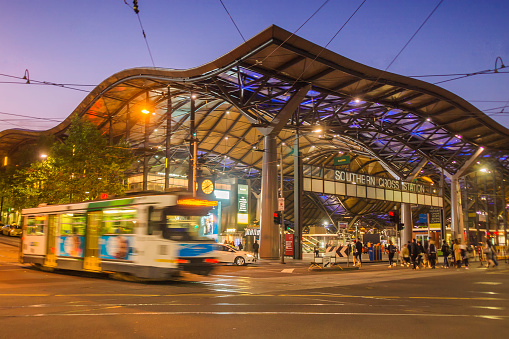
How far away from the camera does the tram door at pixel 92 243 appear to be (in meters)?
17.5

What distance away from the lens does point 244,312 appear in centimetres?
950

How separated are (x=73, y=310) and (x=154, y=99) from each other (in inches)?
1349

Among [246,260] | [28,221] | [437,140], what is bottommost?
[246,260]

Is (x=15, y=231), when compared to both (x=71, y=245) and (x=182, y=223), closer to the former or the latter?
(x=71, y=245)

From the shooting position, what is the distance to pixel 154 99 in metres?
41.9

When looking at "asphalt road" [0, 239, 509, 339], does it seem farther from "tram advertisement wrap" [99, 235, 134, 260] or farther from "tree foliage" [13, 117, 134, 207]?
"tree foliage" [13, 117, 134, 207]

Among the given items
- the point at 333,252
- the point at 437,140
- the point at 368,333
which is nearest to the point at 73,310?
the point at 368,333

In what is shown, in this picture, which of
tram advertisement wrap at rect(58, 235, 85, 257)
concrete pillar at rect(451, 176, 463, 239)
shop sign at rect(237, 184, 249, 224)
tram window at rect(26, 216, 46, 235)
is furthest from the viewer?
shop sign at rect(237, 184, 249, 224)

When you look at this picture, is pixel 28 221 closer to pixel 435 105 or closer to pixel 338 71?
pixel 338 71

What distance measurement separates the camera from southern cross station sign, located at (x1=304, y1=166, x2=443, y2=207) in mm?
42438

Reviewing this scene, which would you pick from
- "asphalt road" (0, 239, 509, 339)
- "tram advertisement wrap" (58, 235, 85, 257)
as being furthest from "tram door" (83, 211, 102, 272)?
"asphalt road" (0, 239, 509, 339)

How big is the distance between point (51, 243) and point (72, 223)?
2.28 meters

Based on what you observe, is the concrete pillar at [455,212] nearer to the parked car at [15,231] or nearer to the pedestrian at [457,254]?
the pedestrian at [457,254]

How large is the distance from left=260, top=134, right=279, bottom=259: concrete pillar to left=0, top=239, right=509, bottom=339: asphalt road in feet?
57.8
